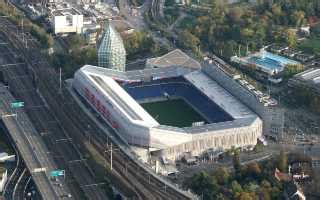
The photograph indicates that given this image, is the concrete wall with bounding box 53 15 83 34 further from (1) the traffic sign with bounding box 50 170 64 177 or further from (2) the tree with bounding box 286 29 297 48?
(1) the traffic sign with bounding box 50 170 64 177

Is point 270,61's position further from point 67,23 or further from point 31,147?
point 31,147

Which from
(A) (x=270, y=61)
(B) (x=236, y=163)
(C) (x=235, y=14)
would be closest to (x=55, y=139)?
(B) (x=236, y=163)

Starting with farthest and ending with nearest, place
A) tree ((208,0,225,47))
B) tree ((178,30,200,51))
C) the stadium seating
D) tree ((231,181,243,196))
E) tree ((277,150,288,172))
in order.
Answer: tree ((208,0,225,47)) < tree ((178,30,200,51)) < the stadium seating < tree ((277,150,288,172)) < tree ((231,181,243,196))

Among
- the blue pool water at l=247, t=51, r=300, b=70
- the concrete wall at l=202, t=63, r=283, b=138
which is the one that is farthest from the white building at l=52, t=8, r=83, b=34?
the concrete wall at l=202, t=63, r=283, b=138

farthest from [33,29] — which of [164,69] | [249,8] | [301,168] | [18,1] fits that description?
[301,168]

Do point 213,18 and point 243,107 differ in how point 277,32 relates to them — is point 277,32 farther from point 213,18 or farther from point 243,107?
point 243,107

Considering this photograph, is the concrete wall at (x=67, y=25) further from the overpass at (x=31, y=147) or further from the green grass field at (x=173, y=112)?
the green grass field at (x=173, y=112)
